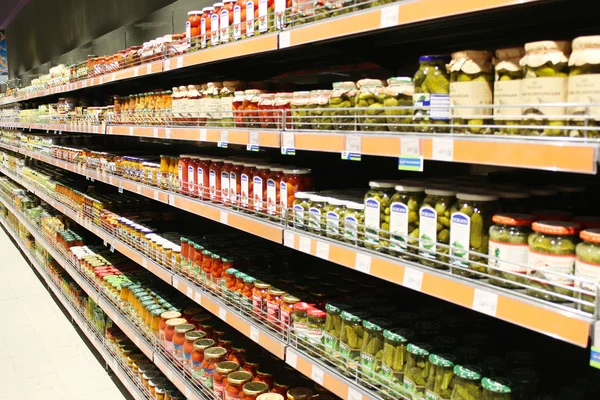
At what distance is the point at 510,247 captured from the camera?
1140mm

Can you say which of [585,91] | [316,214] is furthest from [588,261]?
[316,214]

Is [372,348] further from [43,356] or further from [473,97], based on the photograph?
[43,356]

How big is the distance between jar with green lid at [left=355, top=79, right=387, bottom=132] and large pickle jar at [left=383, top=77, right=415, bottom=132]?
0.8 inches

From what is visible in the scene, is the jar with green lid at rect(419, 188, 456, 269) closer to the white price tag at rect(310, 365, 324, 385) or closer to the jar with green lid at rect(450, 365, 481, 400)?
the jar with green lid at rect(450, 365, 481, 400)

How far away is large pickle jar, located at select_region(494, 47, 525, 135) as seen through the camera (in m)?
1.14

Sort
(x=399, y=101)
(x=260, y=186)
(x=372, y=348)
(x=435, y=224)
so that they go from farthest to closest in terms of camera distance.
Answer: (x=260, y=186) → (x=372, y=348) → (x=399, y=101) → (x=435, y=224)

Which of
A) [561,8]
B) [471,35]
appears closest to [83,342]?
[471,35]

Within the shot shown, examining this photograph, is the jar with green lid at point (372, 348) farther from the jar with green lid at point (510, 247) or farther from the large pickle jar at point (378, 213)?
the jar with green lid at point (510, 247)

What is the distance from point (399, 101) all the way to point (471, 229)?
417 mm

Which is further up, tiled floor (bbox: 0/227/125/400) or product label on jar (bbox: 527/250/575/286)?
product label on jar (bbox: 527/250/575/286)

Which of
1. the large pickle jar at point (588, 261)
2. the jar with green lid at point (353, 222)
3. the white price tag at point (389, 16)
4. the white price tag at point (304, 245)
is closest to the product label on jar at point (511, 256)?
the large pickle jar at point (588, 261)

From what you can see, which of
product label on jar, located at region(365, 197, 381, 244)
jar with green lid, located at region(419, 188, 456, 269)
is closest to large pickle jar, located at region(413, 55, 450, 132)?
jar with green lid, located at region(419, 188, 456, 269)

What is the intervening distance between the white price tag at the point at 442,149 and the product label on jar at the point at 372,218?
0.33 metres

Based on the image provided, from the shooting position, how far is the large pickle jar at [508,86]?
3.73ft
